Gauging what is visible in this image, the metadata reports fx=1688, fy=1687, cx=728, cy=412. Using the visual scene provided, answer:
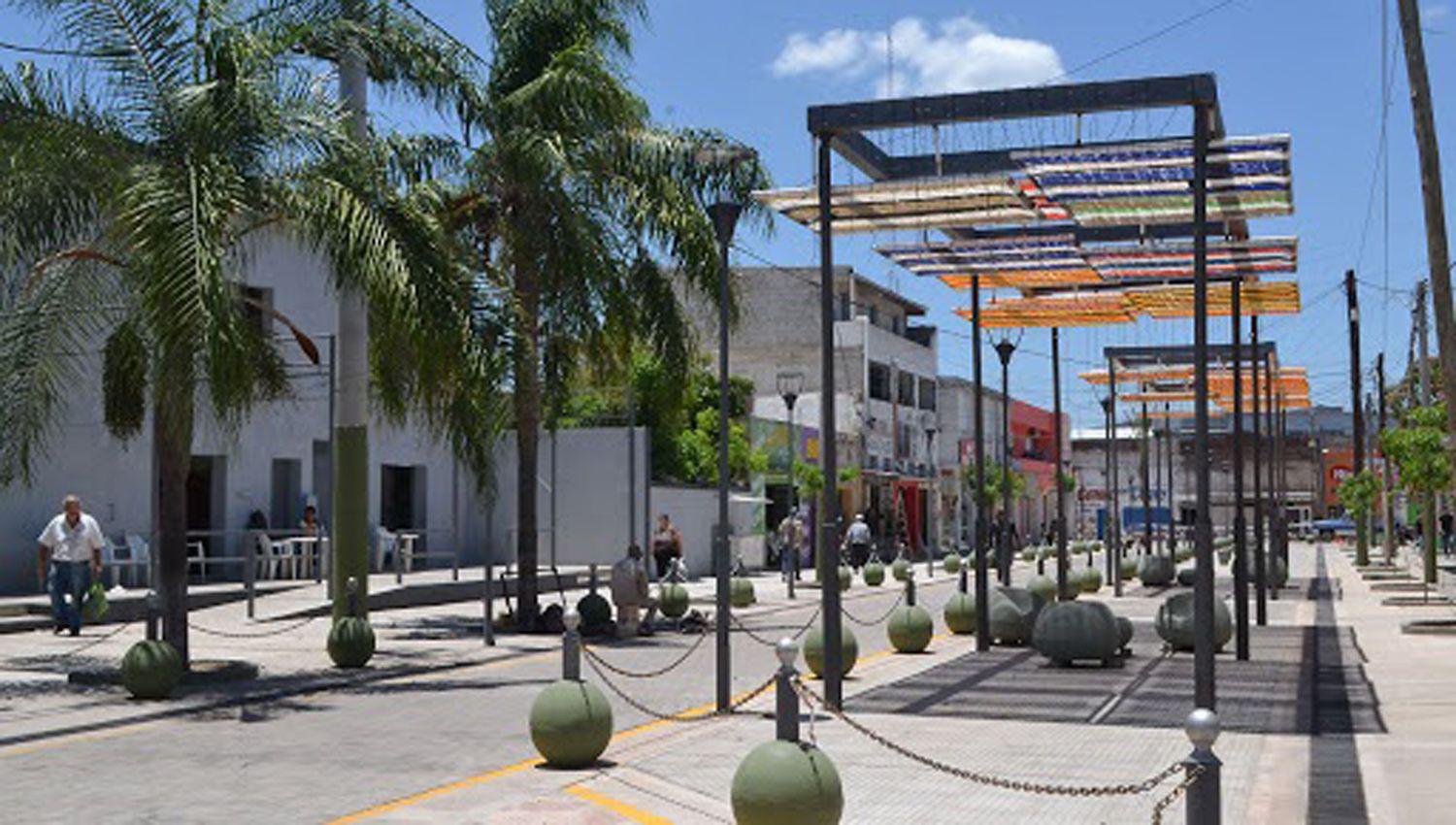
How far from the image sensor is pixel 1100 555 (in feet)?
235

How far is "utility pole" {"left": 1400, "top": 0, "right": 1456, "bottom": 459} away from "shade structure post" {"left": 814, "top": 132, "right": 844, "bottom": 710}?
5732mm

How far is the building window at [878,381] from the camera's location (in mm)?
67125

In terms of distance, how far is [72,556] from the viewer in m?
21.8

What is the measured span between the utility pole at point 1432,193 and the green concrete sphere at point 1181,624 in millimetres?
4153

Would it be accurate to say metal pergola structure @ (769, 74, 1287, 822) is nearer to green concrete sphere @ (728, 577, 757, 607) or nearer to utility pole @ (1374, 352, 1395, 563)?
green concrete sphere @ (728, 577, 757, 607)

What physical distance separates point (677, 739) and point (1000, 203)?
19.3 feet

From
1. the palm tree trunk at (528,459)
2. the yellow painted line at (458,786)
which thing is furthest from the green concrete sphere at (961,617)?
the yellow painted line at (458,786)

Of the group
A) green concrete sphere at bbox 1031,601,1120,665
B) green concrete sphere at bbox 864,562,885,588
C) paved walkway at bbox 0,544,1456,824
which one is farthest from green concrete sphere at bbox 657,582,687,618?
green concrete sphere at bbox 864,562,885,588

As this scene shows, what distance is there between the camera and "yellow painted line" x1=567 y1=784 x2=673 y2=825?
375 inches

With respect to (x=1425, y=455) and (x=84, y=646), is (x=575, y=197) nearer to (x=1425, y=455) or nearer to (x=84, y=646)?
(x=84, y=646)

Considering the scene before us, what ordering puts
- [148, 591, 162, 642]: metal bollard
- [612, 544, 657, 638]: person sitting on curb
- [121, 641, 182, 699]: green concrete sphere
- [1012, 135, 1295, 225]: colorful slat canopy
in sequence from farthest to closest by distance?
1. [612, 544, 657, 638]: person sitting on curb
2. [148, 591, 162, 642]: metal bollard
3. [121, 641, 182, 699]: green concrete sphere
4. [1012, 135, 1295, 225]: colorful slat canopy

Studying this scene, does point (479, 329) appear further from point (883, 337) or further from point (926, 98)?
point (883, 337)

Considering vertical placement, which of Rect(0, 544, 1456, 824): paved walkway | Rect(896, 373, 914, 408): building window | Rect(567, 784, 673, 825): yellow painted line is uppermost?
Rect(896, 373, 914, 408): building window

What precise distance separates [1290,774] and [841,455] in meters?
50.6
